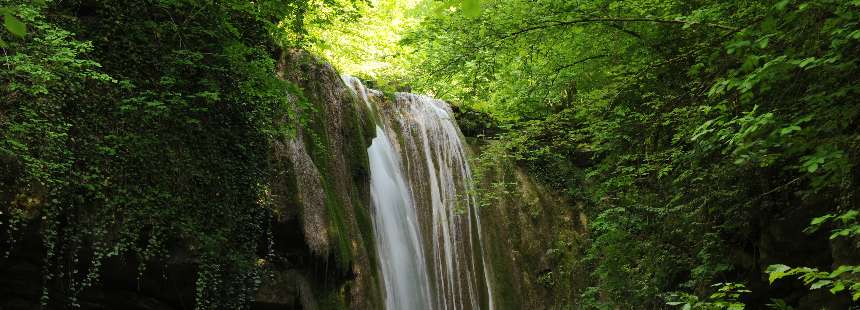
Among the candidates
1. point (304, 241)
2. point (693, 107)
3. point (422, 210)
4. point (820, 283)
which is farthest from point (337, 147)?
point (820, 283)

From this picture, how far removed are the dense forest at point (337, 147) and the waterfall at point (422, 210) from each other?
1.99 feet

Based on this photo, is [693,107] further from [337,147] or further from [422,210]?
[422,210]

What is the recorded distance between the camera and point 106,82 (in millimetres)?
5395

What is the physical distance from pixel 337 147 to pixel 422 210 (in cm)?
285

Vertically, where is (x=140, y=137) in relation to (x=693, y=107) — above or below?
above

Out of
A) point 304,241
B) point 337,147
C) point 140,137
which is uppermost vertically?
point 337,147

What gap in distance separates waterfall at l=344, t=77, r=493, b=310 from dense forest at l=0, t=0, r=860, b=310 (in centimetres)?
61

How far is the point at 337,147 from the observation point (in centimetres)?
912

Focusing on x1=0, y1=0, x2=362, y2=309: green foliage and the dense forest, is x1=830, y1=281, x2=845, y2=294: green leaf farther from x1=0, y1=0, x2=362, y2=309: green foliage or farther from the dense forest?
x1=0, y1=0, x2=362, y2=309: green foliage

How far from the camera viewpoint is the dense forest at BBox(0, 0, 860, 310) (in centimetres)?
429

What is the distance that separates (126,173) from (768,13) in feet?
17.6

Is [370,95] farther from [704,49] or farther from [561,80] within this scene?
[704,49]

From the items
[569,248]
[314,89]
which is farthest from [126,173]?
[569,248]

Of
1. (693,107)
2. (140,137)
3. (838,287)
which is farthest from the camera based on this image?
(693,107)
